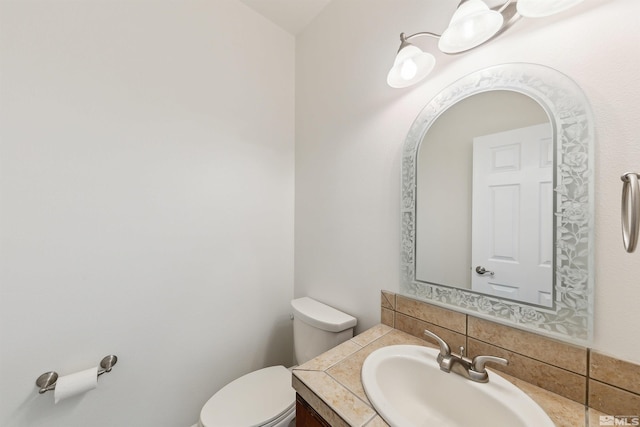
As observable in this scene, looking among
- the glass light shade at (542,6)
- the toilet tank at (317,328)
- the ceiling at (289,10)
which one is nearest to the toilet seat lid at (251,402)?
the toilet tank at (317,328)

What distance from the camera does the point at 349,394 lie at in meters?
0.66

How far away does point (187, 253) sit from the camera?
1205 mm

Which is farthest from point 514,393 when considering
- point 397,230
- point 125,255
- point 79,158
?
point 79,158

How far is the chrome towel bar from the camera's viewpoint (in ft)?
1.48

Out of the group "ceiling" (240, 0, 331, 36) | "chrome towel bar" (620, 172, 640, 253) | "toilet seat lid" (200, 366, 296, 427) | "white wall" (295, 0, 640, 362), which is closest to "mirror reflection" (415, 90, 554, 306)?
"white wall" (295, 0, 640, 362)

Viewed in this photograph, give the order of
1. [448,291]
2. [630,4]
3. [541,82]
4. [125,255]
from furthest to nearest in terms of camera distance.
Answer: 1. [125,255]
2. [448,291]
3. [541,82]
4. [630,4]

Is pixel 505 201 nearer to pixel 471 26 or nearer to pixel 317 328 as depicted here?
pixel 471 26

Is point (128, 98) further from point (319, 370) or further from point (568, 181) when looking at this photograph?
point (568, 181)

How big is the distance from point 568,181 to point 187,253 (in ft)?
4.97

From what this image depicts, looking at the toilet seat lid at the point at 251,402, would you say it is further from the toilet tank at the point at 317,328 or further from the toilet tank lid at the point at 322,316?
the toilet tank lid at the point at 322,316

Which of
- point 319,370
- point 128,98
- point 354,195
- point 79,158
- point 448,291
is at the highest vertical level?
point 128,98

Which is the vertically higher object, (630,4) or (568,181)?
(630,4)

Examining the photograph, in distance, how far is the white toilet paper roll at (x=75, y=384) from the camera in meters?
0.87
